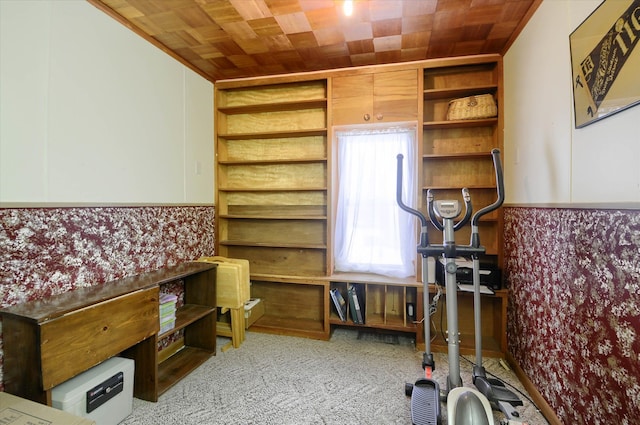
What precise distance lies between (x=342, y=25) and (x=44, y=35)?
72.3 inches

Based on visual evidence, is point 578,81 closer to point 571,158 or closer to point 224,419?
point 571,158

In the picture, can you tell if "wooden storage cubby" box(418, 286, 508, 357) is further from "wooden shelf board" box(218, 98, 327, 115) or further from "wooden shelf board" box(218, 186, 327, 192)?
"wooden shelf board" box(218, 98, 327, 115)

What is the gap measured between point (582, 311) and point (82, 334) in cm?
249

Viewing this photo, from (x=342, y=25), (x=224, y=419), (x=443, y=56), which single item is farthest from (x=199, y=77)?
(x=224, y=419)

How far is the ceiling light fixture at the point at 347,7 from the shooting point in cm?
171

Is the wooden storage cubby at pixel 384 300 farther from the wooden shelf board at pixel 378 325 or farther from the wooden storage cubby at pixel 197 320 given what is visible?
the wooden storage cubby at pixel 197 320

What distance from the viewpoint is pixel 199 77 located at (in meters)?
2.71

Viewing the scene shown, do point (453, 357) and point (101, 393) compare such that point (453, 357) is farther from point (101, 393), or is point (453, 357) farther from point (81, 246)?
point (81, 246)

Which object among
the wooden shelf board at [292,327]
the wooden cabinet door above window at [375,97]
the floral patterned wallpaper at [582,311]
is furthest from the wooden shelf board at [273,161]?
the floral patterned wallpaper at [582,311]

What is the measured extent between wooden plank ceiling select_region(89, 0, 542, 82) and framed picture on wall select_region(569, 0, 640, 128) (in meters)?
0.74

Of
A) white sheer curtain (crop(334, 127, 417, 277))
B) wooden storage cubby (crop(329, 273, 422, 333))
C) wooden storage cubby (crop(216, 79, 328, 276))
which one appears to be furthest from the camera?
wooden storage cubby (crop(216, 79, 328, 276))

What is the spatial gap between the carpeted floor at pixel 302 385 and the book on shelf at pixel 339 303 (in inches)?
10.0

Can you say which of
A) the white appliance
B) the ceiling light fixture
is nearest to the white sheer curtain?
the ceiling light fixture

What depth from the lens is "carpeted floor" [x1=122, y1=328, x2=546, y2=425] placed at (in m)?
1.64
